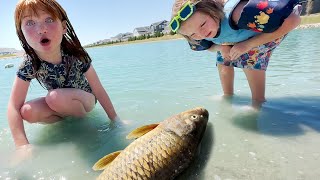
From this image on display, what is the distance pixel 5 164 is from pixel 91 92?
1.52 m

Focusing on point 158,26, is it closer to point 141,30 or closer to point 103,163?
point 141,30

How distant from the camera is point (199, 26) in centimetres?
333

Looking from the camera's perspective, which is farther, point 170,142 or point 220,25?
point 220,25

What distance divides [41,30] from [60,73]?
720 millimetres

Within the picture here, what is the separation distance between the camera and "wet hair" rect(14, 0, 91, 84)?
325cm

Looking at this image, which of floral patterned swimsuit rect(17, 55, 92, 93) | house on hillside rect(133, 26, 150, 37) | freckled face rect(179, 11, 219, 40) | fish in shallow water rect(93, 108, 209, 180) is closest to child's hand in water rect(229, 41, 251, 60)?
freckled face rect(179, 11, 219, 40)

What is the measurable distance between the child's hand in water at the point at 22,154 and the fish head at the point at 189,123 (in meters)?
1.36

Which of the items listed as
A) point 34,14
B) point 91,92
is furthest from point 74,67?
point 34,14

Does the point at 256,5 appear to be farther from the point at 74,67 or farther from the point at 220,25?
the point at 74,67

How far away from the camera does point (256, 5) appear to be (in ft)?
9.98

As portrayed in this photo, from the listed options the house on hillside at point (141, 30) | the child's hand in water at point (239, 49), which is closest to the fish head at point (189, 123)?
the child's hand in water at point (239, 49)

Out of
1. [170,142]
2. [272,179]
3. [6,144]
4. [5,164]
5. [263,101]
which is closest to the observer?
[272,179]

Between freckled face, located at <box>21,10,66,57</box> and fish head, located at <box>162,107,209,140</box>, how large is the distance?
60.2 inches

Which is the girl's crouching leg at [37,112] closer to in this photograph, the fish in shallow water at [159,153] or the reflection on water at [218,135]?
the reflection on water at [218,135]
